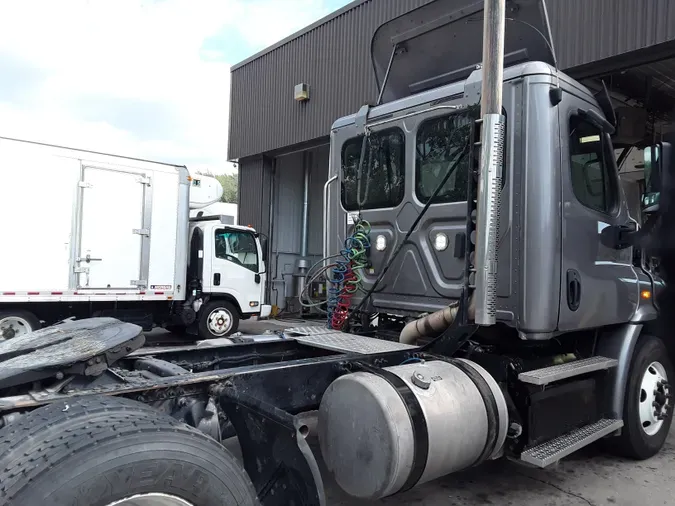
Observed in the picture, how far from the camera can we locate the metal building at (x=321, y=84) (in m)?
7.46

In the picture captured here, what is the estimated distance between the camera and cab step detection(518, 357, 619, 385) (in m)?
3.04

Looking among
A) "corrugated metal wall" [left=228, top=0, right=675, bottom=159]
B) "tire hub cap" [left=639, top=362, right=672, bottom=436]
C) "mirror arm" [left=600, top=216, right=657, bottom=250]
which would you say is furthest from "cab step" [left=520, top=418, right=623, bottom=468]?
"corrugated metal wall" [left=228, top=0, right=675, bottom=159]

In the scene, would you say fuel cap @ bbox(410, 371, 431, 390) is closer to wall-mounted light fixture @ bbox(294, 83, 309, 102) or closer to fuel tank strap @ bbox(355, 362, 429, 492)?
fuel tank strap @ bbox(355, 362, 429, 492)

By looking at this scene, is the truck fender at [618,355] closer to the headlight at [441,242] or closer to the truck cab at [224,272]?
the headlight at [441,242]

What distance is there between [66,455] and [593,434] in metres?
3.17

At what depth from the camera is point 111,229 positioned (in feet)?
30.1

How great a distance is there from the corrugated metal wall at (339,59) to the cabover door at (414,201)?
207 inches

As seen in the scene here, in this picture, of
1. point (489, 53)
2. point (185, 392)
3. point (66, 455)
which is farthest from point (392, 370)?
point (489, 53)

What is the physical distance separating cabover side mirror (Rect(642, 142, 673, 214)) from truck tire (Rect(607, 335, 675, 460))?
1183 millimetres

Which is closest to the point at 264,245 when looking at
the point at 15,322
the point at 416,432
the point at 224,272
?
the point at 224,272

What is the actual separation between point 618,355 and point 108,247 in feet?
26.9

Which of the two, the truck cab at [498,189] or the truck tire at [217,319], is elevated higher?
the truck cab at [498,189]

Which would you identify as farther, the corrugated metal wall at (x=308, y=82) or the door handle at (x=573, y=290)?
the corrugated metal wall at (x=308, y=82)

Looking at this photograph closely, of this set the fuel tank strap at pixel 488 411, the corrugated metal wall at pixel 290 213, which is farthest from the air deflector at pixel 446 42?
the corrugated metal wall at pixel 290 213
